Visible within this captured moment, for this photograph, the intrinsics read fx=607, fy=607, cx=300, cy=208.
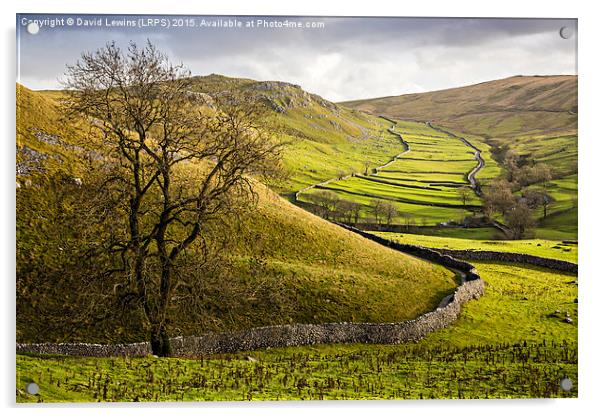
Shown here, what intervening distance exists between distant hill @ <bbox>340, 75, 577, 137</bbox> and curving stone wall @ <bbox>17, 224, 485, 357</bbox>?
4502mm

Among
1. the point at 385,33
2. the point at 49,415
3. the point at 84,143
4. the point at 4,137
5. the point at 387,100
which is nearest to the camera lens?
the point at 49,415

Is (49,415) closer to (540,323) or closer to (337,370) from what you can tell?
(337,370)

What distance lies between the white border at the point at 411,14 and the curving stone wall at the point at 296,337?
1.34m

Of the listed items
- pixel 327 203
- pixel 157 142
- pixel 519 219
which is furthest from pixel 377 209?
pixel 157 142

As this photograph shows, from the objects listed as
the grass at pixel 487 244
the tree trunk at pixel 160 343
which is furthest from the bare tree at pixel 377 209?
the tree trunk at pixel 160 343

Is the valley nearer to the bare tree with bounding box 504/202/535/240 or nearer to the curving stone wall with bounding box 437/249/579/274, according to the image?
the bare tree with bounding box 504/202/535/240

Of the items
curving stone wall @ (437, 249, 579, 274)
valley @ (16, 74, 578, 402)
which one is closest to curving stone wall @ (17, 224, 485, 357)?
valley @ (16, 74, 578, 402)

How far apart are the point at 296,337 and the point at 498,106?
29.2ft

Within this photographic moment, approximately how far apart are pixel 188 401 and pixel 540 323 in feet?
33.0

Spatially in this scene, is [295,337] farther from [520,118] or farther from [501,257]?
[501,257]

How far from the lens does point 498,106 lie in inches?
700

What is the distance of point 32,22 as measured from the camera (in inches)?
566

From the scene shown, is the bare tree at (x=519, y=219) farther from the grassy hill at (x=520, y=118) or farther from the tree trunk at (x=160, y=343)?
the tree trunk at (x=160, y=343)
